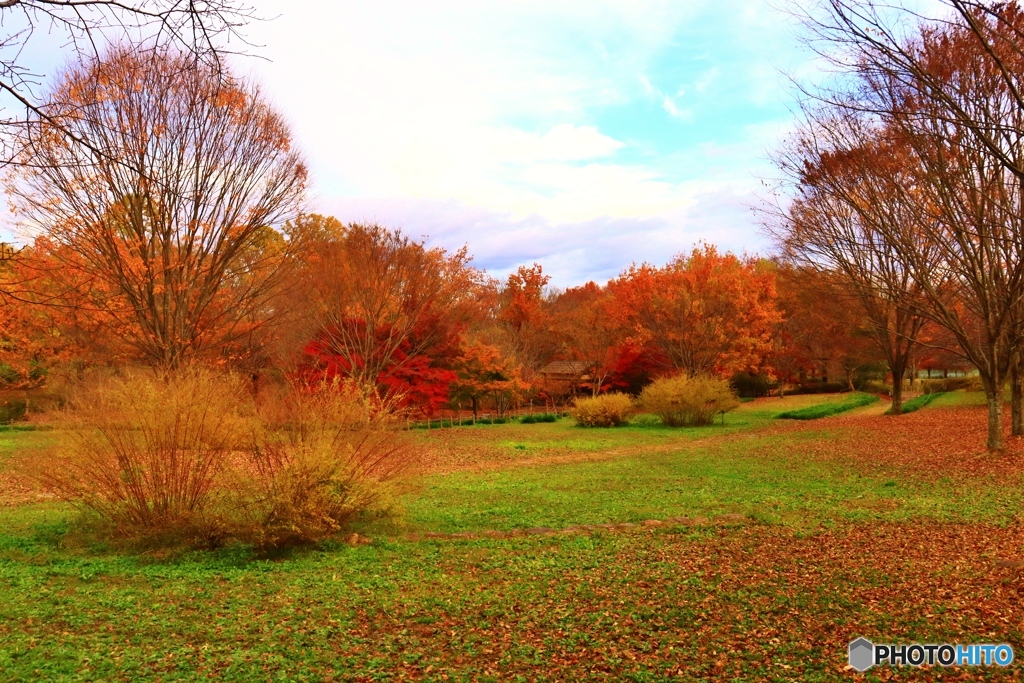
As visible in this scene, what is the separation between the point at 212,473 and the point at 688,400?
17.2 metres

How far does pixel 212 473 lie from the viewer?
6.84 m

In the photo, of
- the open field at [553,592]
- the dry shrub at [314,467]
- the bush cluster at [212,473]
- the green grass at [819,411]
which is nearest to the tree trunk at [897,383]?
the green grass at [819,411]

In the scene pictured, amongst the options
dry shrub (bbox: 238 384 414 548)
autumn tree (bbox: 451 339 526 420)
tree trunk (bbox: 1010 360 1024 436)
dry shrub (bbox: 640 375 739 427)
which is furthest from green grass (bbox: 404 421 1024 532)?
autumn tree (bbox: 451 339 526 420)

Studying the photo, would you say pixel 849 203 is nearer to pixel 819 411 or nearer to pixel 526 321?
pixel 819 411

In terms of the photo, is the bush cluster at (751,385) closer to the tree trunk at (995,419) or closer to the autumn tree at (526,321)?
the autumn tree at (526,321)

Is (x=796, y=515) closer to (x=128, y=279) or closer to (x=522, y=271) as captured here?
(x=128, y=279)

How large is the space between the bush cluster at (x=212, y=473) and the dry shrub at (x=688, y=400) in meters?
15.9

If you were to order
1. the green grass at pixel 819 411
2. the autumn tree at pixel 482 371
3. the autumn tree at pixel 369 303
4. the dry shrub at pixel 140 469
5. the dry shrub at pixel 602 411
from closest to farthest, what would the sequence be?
the dry shrub at pixel 140 469, the autumn tree at pixel 369 303, the dry shrub at pixel 602 411, the autumn tree at pixel 482 371, the green grass at pixel 819 411

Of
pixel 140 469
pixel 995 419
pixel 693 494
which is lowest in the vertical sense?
pixel 693 494

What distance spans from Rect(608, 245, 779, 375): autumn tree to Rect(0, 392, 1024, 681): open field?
58.3 feet

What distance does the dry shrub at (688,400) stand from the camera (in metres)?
21.5

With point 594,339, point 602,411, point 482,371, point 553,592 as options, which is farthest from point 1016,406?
point 594,339

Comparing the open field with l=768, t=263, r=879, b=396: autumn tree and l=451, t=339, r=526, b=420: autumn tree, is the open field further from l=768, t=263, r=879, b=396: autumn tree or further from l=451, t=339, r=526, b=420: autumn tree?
l=768, t=263, r=879, b=396: autumn tree

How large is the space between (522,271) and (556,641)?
3885 centimetres
